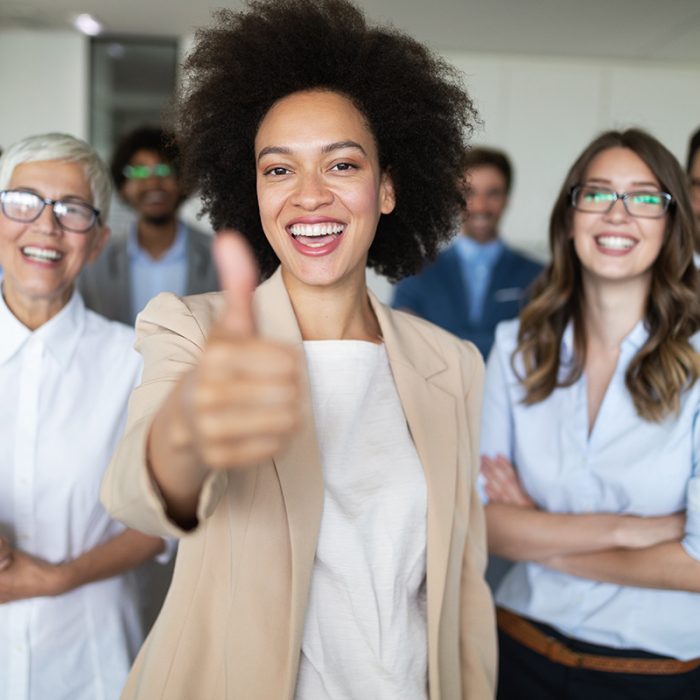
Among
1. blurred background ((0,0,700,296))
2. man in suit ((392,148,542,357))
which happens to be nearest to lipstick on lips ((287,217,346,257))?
Answer: man in suit ((392,148,542,357))

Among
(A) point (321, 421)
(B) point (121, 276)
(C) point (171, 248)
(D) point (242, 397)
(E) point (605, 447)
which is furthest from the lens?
(C) point (171, 248)

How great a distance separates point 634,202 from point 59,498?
1.49 metres

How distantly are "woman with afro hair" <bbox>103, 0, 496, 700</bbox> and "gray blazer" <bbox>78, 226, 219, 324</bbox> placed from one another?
1.51 meters

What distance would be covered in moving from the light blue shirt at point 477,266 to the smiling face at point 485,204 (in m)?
0.04

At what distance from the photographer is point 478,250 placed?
3939mm

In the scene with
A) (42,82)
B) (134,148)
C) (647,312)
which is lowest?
(647,312)

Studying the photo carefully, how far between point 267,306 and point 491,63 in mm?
4933

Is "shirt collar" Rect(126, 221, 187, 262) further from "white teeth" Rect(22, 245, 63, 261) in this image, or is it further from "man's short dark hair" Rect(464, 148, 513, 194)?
"white teeth" Rect(22, 245, 63, 261)

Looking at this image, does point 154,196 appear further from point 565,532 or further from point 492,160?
point 565,532

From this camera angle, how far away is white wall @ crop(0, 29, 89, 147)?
18.3 ft

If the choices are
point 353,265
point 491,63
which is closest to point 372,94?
point 353,265

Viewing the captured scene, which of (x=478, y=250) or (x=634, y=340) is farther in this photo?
(x=478, y=250)

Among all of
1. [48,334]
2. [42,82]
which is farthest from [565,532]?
[42,82]

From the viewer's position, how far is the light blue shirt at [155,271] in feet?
11.2
